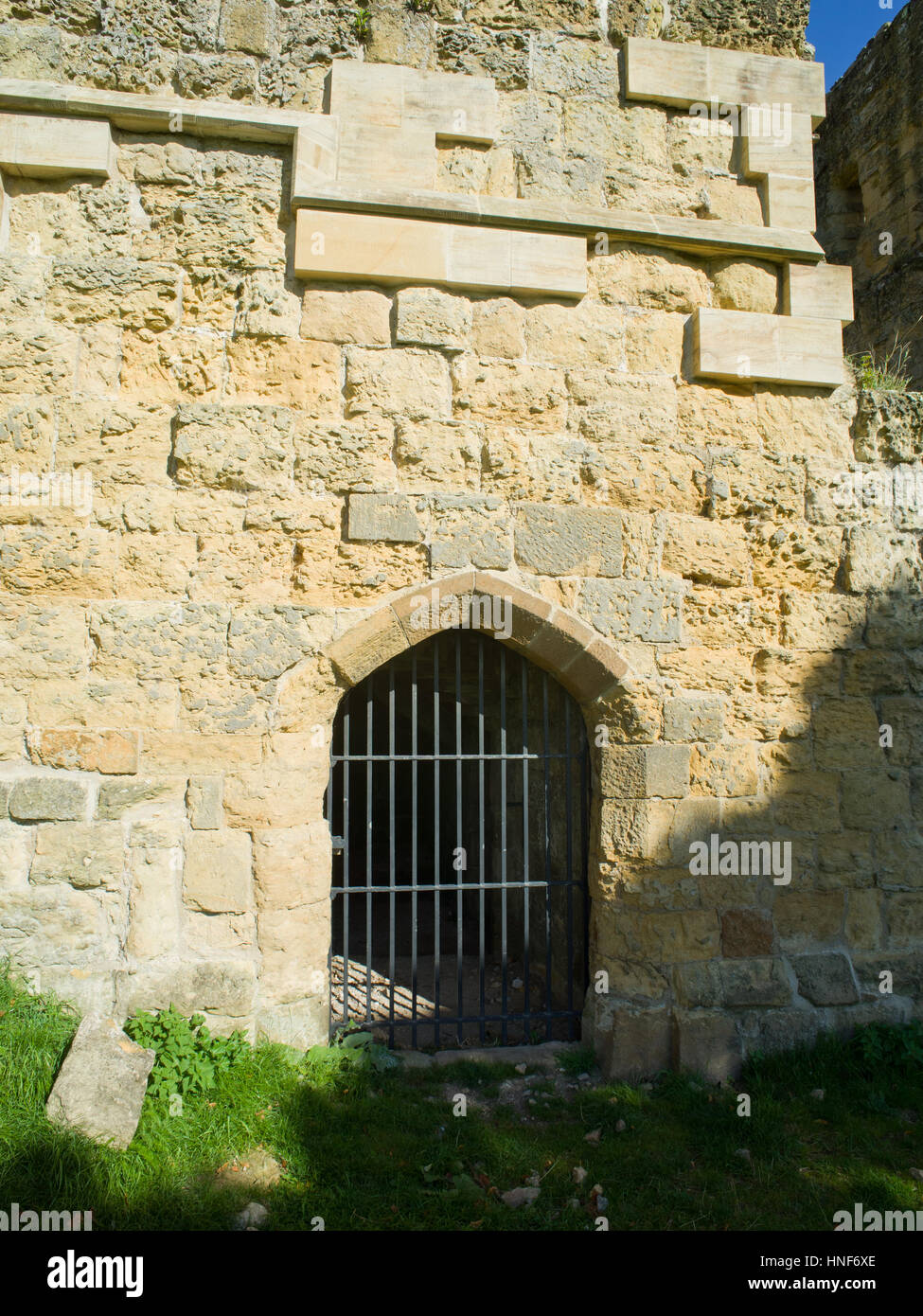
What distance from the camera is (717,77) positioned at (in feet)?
13.0

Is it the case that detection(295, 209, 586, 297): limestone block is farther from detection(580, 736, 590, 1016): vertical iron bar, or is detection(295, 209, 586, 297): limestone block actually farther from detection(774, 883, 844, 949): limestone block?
detection(774, 883, 844, 949): limestone block

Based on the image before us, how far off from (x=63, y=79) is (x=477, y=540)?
2635 mm

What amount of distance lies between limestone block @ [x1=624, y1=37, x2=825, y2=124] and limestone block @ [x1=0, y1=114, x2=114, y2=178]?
95.5 inches

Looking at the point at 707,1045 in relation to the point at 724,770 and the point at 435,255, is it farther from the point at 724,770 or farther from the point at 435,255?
the point at 435,255

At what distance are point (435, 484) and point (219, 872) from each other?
1.87 meters

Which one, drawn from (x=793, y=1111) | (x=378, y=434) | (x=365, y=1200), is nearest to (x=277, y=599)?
(x=378, y=434)

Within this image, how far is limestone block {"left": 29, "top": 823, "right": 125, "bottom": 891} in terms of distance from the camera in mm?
3219

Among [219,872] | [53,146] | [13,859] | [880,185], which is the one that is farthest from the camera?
[880,185]

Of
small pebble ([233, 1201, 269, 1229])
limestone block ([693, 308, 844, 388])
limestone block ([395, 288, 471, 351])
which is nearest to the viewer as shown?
small pebble ([233, 1201, 269, 1229])

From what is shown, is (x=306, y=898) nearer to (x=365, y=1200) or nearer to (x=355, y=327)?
(x=365, y=1200)

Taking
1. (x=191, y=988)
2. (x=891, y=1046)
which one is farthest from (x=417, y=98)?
(x=891, y=1046)

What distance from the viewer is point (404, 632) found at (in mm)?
3539

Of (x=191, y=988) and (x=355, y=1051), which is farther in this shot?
(x=355, y=1051)

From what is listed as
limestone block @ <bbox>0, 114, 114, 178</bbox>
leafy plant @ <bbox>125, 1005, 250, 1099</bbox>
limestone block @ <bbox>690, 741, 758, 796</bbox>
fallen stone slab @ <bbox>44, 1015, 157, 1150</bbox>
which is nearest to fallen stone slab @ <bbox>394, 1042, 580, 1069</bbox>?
leafy plant @ <bbox>125, 1005, 250, 1099</bbox>
